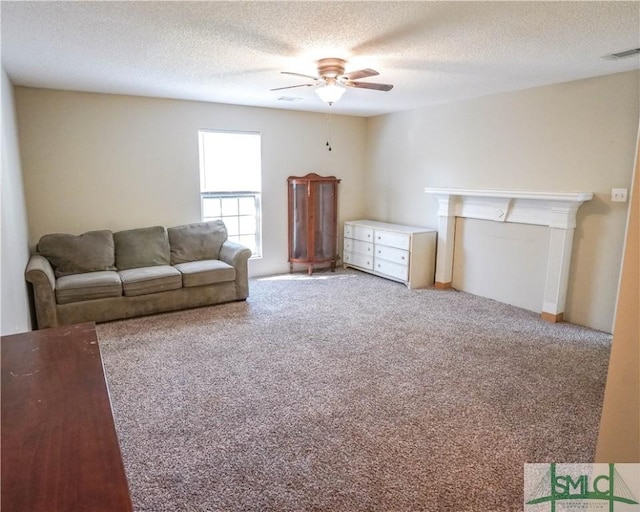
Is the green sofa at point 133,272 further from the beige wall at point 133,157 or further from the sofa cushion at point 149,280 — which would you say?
the beige wall at point 133,157

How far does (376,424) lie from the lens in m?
2.50

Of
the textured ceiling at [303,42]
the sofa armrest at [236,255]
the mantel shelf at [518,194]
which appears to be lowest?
the sofa armrest at [236,255]

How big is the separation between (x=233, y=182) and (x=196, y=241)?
1.07 m

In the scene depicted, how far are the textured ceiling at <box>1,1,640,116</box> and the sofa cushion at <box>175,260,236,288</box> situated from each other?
1.89 meters

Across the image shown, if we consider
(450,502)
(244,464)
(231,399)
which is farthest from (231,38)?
(450,502)

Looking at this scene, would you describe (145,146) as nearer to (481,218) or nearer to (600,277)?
(481,218)

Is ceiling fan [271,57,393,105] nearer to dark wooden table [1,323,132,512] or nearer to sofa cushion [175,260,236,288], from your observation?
A: sofa cushion [175,260,236,288]

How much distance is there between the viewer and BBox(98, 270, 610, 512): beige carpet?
2.00 meters

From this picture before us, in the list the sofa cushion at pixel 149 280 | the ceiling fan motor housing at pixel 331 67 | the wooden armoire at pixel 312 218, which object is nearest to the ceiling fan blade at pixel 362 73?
the ceiling fan motor housing at pixel 331 67

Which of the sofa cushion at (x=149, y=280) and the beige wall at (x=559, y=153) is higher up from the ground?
the beige wall at (x=559, y=153)

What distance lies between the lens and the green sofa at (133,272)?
13.1ft

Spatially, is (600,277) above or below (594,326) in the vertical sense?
above

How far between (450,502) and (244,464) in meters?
1.00

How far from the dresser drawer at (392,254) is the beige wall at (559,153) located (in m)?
0.65
